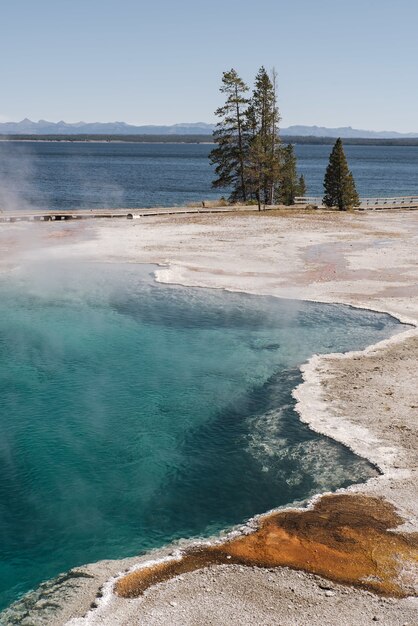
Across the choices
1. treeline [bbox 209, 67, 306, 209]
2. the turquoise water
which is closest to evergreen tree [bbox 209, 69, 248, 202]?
treeline [bbox 209, 67, 306, 209]

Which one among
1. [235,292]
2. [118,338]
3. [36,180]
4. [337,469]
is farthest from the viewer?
[36,180]

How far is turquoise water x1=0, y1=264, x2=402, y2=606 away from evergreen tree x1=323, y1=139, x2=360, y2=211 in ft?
139

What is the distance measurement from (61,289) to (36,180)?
108 meters

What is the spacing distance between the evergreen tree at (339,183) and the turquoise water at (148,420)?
1664 inches


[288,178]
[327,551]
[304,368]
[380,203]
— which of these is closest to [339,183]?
[288,178]

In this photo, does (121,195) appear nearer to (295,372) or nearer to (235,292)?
(235,292)

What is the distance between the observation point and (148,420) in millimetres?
22719

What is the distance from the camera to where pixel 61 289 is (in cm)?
3884

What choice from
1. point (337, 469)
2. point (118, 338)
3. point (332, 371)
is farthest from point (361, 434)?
point (118, 338)

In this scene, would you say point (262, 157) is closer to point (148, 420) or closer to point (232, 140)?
point (232, 140)

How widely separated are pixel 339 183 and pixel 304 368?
52.9 meters

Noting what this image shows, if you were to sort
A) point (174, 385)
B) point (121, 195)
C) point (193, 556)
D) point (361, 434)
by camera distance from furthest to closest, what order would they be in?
point (121, 195) → point (174, 385) → point (361, 434) → point (193, 556)

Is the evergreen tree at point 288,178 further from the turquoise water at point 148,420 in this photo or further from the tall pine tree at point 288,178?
the turquoise water at point 148,420

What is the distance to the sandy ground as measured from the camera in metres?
13.4
